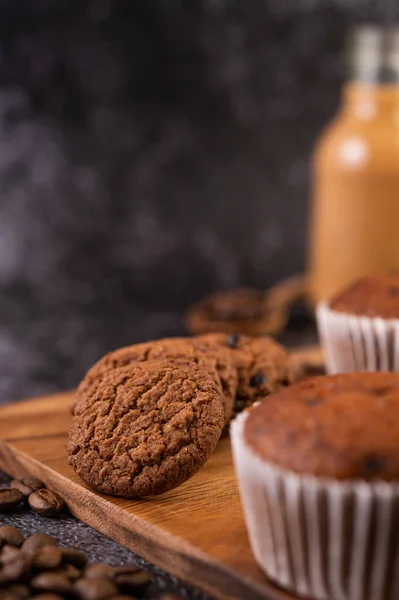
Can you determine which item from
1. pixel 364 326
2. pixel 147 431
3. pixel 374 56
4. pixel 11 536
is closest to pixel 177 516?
pixel 147 431

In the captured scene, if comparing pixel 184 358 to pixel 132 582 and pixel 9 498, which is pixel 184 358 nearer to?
pixel 9 498

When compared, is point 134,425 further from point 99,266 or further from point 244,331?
point 99,266

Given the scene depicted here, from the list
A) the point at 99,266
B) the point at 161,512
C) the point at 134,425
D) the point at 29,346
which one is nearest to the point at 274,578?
the point at 161,512

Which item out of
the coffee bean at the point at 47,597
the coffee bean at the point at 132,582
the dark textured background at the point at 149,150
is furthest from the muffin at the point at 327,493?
the dark textured background at the point at 149,150

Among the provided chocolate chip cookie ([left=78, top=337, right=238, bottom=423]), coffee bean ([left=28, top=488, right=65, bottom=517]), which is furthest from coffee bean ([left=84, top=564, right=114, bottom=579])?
chocolate chip cookie ([left=78, top=337, right=238, bottom=423])

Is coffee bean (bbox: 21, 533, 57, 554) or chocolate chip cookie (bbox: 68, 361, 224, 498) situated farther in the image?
chocolate chip cookie (bbox: 68, 361, 224, 498)

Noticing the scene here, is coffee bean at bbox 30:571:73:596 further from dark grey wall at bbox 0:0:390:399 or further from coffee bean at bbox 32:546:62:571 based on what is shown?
dark grey wall at bbox 0:0:390:399

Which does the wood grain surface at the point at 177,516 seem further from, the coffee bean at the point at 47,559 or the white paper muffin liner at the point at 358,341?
the white paper muffin liner at the point at 358,341
